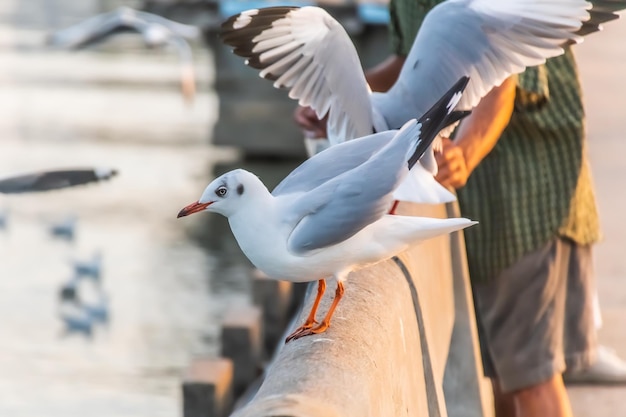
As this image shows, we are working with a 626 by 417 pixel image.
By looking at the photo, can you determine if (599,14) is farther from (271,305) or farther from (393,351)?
(271,305)

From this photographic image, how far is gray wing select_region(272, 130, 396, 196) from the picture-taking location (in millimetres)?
2387

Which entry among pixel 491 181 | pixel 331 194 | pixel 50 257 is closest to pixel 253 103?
pixel 50 257

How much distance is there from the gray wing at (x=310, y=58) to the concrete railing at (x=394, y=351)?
34 centimetres

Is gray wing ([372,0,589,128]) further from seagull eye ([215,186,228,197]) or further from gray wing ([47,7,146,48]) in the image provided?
gray wing ([47,7,146,48])

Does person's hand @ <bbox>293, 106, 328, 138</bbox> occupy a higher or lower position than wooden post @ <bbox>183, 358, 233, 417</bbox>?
higher

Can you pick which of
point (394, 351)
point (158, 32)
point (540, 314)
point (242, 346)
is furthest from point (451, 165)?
point (158, 32)

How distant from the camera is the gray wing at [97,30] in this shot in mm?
18531

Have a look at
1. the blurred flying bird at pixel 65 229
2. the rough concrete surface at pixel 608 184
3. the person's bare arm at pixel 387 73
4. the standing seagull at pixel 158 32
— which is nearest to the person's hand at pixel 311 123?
the person's bare arm at pixel 387 73

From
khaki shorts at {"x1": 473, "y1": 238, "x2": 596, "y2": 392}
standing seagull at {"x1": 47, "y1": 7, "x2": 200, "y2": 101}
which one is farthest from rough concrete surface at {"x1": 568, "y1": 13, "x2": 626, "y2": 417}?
standing seagull at {"x1": 47, "y1": 7, "x2": 200, "y2": 101}

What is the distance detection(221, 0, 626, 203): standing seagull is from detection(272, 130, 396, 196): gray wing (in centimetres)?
58

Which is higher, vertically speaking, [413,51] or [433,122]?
[433,122]

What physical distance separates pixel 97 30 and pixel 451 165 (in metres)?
17.2

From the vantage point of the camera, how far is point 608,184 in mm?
9508

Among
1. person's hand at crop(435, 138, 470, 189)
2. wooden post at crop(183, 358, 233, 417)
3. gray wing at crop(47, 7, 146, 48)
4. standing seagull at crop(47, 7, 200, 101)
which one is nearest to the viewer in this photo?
person's hand at crop(435, 138, 470, 189)
